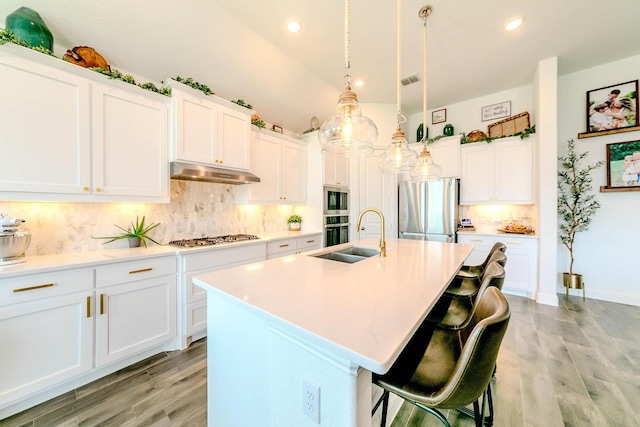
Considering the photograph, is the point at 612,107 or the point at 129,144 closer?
the point at 129,144

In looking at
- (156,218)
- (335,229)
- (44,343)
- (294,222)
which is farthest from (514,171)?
(44,343)

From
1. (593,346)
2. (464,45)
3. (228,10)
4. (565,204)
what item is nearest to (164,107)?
(228,10)

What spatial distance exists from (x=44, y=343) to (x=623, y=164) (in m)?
6.29

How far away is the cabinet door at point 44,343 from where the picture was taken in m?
1.44

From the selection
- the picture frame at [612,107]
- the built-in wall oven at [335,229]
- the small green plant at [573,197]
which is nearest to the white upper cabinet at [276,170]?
the built-in wall oven at [335,229]

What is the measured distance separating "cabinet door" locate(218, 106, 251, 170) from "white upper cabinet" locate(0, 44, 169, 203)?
0.55 m

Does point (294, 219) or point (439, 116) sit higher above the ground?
point (439, 116)

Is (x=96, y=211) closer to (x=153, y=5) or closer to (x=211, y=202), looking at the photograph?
(x=211, y=202)

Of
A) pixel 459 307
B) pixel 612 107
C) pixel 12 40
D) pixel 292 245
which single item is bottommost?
pixel 459 307

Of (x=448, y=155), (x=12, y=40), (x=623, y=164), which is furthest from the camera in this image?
(x=448, y=155)

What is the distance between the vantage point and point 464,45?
2820 millimetres

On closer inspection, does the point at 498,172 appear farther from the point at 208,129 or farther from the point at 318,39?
the point at 208,129

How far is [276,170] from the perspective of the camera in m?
3.48

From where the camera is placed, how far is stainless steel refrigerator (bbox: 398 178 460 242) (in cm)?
390
